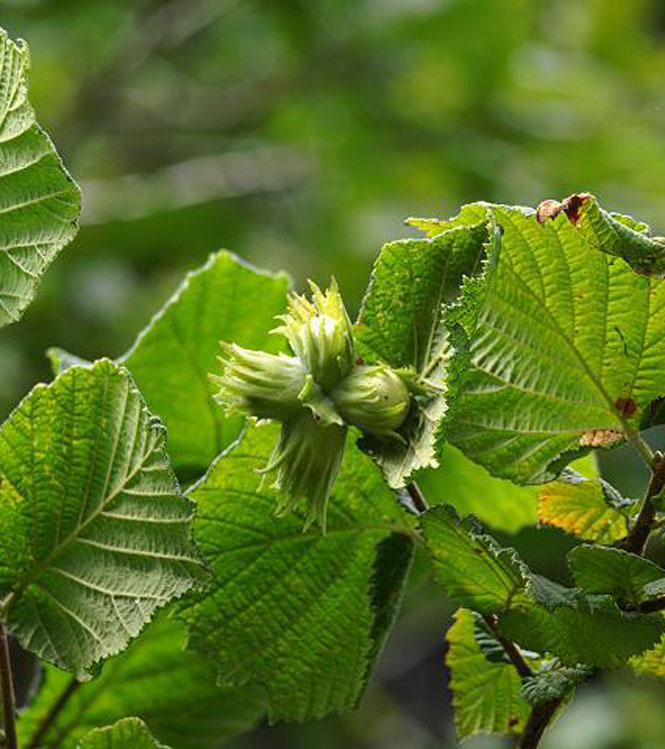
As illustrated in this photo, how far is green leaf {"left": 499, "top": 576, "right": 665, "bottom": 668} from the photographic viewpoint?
0.54 metres

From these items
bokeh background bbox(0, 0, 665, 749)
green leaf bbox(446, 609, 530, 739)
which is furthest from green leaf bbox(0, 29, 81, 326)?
bokeh background bbox(0, 0, 665, 749)

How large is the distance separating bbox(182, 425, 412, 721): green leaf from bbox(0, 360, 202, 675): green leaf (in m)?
0.05

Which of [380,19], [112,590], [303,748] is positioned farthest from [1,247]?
[303,748]

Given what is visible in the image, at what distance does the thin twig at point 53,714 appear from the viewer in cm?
74

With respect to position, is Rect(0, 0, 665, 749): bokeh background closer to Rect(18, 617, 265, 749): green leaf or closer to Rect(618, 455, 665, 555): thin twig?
Rect(18, 617, 265, 749): green leaf

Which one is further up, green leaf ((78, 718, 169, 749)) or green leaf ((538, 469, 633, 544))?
green leaf ((538, 469, 633, 544))

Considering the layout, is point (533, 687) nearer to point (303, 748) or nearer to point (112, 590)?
point (112, 590)

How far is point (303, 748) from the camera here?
8.95ft

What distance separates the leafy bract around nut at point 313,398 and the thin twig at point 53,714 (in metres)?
0.26

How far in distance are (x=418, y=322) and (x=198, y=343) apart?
0.23 meters

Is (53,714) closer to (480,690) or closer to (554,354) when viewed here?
(480,690)

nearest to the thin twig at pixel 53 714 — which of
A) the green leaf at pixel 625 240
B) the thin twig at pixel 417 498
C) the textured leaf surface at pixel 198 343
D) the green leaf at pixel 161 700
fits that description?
the green leaf at pixel 161 700

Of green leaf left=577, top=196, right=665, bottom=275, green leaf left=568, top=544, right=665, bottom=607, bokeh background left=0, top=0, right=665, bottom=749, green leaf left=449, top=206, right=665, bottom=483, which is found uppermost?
green leaf left=577, top=196, right=665, bottom=275

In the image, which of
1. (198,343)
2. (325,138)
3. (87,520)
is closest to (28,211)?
(87,520)
